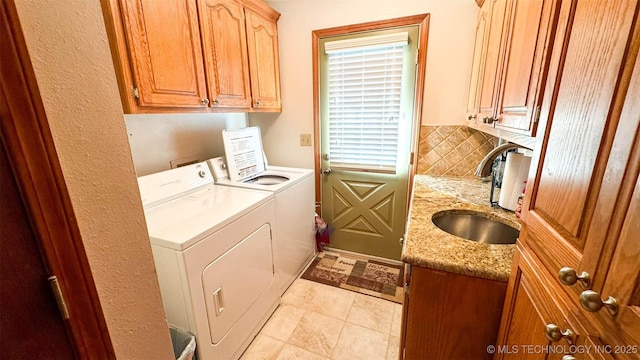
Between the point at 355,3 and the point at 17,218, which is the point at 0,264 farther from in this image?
the point at 355,3

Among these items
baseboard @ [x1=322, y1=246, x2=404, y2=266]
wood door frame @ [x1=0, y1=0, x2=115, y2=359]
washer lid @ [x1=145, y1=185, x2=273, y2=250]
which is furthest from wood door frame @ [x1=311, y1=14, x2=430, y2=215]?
wood door frame @ [x1=0, y1=0, x2=115, y2=359]

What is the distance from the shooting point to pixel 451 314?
0.98 metres

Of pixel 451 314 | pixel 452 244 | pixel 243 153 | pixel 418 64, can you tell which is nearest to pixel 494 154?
pixel 452 244

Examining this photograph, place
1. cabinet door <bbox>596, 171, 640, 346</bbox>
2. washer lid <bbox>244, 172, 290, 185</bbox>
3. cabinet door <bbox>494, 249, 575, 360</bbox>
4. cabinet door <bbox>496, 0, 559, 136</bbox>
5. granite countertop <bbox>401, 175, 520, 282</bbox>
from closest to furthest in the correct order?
cabinet door <bbox>596, 171, 640, 346</bbox>
cabinet door <bbox>494, 249, 575, 360</bbox>
cabinet door <bbox>496, 0, 559, 136</bbox>
granite countertop <bbox>401, 175, 520, 282</bbox>
washer lid <bbox>244, 172, 290, 185</bbox>

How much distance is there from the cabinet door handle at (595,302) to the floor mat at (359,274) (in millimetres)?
1770

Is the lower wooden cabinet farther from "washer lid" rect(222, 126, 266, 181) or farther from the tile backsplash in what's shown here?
"washer lid" rect(222, 126, 266, 181)

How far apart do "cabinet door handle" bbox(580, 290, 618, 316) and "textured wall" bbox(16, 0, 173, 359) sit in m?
0.98

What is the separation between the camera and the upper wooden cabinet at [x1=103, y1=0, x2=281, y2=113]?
123 cm

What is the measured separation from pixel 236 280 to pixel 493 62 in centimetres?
189

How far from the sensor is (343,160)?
250cm

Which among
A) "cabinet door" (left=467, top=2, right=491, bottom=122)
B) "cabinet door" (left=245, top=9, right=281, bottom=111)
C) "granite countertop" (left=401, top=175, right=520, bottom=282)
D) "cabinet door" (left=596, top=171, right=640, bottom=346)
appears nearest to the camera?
"cabinet door" (left=596, top=171, right=640, bottom=346)

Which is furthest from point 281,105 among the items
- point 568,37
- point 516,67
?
point 568,37

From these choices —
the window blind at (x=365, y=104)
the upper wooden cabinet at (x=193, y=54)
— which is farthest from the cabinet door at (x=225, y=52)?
the window blind at (x=365, y=104)

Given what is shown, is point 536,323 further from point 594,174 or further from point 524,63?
point 524,63
